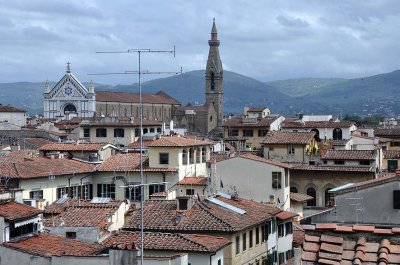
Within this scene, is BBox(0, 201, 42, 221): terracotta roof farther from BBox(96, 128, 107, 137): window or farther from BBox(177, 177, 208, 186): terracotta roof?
BBox(96, 128, 107, 137): window

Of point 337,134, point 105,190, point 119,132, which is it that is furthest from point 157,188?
point 337,134

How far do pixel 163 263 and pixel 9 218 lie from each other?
15.9 feet

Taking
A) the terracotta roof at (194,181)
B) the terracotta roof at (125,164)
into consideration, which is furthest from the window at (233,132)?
the terracotta roof at (194,181)

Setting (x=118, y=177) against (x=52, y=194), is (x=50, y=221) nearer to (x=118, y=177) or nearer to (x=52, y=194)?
(x=52, y=194)

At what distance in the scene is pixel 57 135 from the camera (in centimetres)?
9231

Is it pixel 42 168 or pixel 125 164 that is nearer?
pixel 42 168

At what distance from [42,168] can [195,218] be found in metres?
17.6

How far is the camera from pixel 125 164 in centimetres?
5197

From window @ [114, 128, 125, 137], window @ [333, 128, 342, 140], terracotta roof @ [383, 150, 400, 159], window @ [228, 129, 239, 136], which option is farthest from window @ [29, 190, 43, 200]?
window @ [228, 129, 239, 136]

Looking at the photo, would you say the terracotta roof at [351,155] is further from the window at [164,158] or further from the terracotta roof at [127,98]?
the terracotta roof at [127,98]

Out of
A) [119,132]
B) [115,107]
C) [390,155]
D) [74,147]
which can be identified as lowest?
[390,155]

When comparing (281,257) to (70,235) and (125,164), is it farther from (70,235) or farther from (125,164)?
(125,164)

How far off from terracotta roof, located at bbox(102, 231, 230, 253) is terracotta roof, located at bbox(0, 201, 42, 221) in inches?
102

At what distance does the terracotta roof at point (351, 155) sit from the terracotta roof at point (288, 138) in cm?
267
